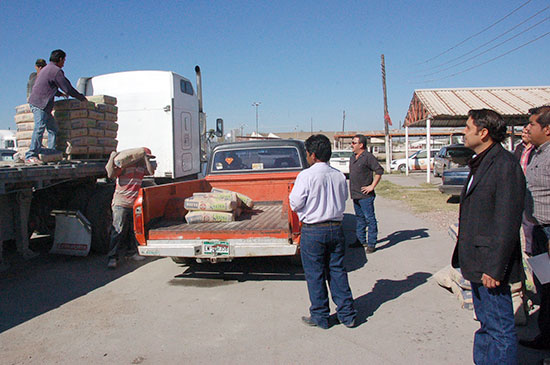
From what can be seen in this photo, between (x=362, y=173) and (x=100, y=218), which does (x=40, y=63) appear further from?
(x=362, y=173)

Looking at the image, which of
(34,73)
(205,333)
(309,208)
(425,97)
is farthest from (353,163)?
(425,97)

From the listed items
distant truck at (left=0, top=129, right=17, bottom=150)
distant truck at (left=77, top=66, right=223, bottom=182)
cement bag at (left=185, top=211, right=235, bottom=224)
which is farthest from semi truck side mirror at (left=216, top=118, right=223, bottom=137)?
distant truck at (left=0, top=129, right=17, bottom=150)

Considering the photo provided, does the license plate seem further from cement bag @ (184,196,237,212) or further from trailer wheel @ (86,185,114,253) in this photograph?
trailer wheel @ (86,185,114,253)

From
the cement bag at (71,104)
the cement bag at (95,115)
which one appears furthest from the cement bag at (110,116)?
the cement bag at (71,104)

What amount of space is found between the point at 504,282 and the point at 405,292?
2273 millimetres

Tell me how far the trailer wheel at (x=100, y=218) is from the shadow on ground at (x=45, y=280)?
240 mm

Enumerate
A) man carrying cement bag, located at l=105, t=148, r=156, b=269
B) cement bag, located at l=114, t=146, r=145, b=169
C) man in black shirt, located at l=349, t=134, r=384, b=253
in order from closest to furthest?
cement bag, located at l=114, t=146, r=145, b=169
man carrying cement bag, located at l=105, t=148, r=156, b=269
man in black shirt, located at l=349, t=134, r=384, b=253

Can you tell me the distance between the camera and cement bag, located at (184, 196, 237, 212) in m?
5.52

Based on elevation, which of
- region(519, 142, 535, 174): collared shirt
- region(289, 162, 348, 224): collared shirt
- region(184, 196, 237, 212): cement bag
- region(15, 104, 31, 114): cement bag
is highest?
region(15, 104, 31, 114): cement bag

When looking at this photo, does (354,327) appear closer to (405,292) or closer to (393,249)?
(405,292)

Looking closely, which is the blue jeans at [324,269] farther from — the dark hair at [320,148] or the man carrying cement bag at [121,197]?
the man carrying cement bag at [121,197]

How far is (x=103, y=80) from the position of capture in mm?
9883

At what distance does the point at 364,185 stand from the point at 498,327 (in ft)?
13.2

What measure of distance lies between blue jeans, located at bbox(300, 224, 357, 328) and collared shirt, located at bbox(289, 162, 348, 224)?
11 cm
